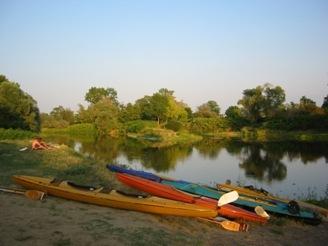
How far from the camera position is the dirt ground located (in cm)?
647

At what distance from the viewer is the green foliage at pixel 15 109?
121ft

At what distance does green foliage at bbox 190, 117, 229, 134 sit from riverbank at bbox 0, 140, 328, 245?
62474 mm

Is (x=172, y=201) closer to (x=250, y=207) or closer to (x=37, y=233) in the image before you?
(x=250, y=207)

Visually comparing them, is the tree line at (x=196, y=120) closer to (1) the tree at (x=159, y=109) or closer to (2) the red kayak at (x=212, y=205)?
(1) the tree at (x=159, y=109)

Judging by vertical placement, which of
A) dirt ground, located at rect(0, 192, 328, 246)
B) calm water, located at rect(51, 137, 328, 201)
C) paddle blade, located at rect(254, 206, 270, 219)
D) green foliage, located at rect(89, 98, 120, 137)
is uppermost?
green foliage, located at rect(89, 98, 120, 137)

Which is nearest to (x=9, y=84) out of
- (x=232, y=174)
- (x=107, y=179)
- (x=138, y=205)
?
(x=232, y=174)

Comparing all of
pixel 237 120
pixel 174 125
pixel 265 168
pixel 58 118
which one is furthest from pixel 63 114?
pixel 265 168

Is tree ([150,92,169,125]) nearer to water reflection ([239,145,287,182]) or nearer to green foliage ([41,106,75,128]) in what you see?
green foliage ([41,106,75,128])

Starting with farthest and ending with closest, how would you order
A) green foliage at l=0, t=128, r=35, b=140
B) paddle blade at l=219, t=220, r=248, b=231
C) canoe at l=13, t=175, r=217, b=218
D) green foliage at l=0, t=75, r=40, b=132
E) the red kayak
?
green foliage at l=0, t=75, r=40, b=132 → green foliage at l=0, t=128, r=35, b=140 → the red kayak → paddle blade at l=219, t=220, r=248, b=231 → canoe at l=13, t=175, r=217, b=218

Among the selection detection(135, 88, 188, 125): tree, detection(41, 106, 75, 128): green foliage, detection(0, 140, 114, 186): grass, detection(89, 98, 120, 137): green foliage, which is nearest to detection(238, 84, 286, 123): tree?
detection(135, 88, 188, 125): tree

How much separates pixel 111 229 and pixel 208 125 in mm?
67106

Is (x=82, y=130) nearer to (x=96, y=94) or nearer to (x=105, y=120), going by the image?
(x=105, y=120)

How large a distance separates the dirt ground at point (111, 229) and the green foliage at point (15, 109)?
99.3ft

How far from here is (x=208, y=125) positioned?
73500 millimetres
